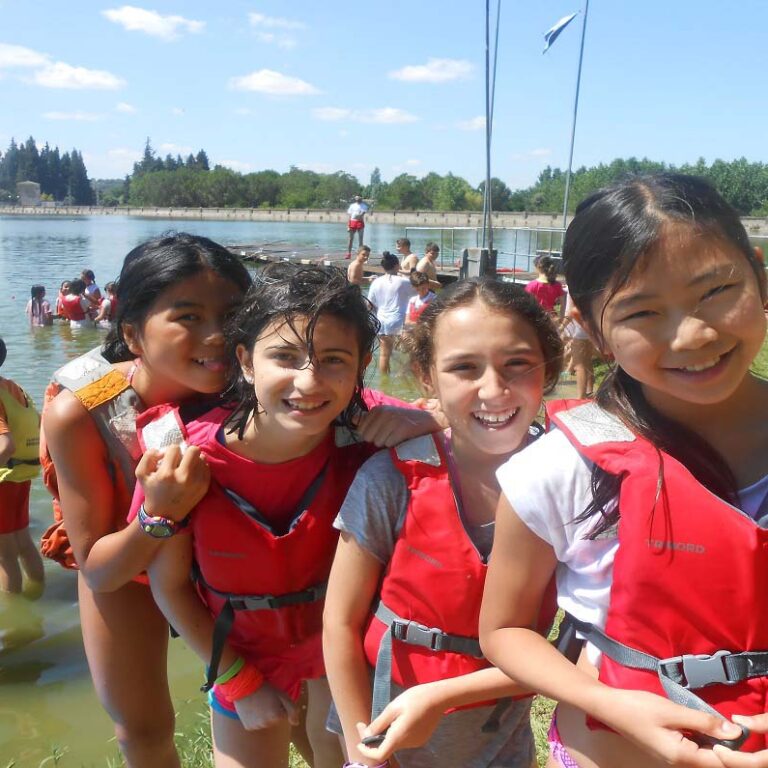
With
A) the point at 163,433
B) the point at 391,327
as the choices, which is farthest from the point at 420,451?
the point at 391,327

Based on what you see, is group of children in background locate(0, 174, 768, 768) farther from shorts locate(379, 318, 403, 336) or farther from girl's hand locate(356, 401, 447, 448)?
shorts locate(379, 318, 403, 336)

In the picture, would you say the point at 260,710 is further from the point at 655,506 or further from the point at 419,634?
the point at 655,506

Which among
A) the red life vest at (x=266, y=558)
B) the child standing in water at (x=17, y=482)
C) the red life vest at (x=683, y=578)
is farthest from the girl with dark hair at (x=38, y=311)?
the red life vest at (x=683, y=578)

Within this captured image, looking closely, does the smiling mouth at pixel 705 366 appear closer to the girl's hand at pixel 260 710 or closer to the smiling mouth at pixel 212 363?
the smiling mouth at pixel 212 363

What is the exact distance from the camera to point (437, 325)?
70.6 inches

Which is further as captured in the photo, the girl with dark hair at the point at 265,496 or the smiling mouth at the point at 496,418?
the girl with dark hair at the point at 265,496

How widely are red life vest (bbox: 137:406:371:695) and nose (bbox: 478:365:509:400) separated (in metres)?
0.47

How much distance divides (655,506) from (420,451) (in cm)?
58

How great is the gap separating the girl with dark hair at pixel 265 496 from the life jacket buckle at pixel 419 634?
0.35 meters

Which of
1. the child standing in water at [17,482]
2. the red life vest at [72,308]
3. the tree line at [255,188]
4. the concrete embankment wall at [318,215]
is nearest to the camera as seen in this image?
the child standing in water at [17,482]

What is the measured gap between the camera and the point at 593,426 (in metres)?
1.42

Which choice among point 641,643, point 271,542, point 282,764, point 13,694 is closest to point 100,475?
point 271,542

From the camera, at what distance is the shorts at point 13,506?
471cm

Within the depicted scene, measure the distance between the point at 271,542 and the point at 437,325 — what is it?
0.69 m
